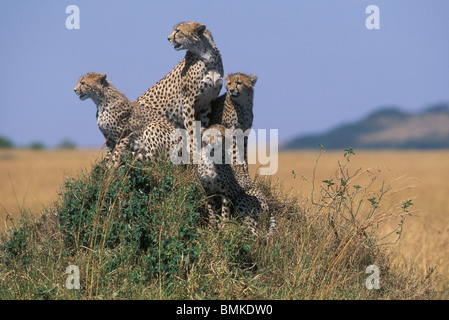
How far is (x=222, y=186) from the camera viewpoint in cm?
546

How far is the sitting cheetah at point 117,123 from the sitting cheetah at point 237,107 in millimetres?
599

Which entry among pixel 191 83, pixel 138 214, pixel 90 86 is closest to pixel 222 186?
pixel 138 214

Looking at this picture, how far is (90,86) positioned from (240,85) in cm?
158

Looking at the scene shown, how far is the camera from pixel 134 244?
16.9ft

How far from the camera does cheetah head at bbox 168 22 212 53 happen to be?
6.11 metres

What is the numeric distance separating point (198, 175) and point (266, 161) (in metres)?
1.13

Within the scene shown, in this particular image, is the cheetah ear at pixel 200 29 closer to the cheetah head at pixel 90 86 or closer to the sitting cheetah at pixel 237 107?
the sitting cheetah at pixel 237 107

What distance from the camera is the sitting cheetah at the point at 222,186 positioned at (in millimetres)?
5410

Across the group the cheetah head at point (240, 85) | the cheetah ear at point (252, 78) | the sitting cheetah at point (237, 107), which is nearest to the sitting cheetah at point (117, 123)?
the sitting cheetah at point (237, 107)

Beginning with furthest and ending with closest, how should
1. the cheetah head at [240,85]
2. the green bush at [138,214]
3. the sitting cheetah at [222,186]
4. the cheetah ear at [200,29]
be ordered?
1. the cheetah ear at [200,29]
2. the cheetah head at [240,85]
3. the sitting cheetah at [222,186]
4. the green bush at [138,214]

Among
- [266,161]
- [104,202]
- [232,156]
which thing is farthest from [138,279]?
[266,161]

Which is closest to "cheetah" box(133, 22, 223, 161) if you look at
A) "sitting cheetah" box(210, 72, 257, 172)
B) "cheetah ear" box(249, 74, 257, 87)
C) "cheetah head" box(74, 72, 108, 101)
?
"sitting cheetah" box(210, 72, 257, 172)

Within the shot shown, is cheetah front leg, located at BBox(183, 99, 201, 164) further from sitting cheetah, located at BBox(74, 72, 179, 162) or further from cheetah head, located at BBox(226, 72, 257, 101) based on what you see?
cheetah head, located at BBox(226, 72, 257, 101)
